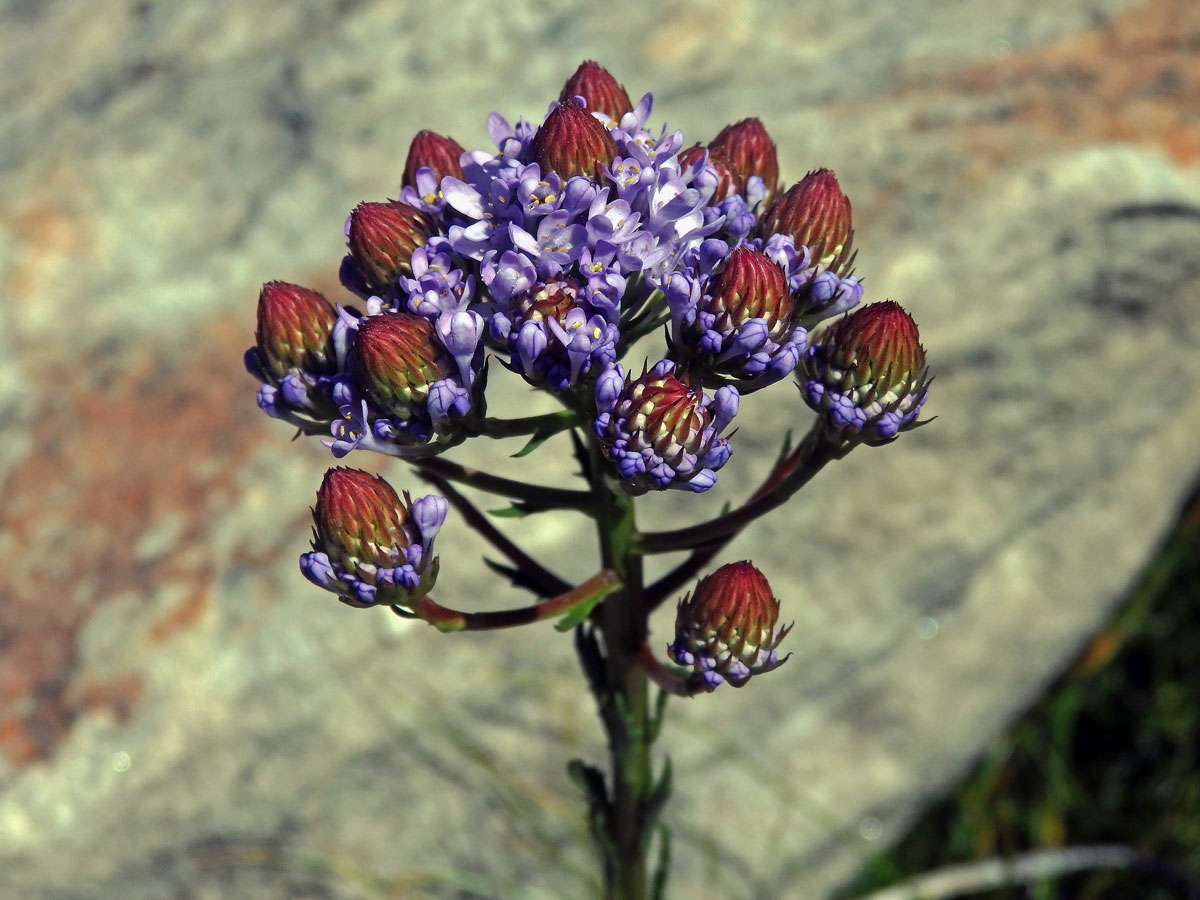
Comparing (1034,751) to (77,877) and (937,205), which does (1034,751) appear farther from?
(77,877)

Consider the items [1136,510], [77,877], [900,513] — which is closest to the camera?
[77,877]

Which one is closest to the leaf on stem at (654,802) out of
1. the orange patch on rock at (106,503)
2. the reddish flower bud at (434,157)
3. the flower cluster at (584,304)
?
the flower cluster at (584,304)

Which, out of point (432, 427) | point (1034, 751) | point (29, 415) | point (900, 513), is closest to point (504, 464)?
point (900, 513)

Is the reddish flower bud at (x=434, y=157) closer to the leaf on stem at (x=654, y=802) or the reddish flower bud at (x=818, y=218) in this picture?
the reddish flower bud at (x=818, y=218)

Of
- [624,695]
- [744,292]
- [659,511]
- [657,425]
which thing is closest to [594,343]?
[657,425]

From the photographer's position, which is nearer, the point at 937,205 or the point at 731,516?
the point at 731,516

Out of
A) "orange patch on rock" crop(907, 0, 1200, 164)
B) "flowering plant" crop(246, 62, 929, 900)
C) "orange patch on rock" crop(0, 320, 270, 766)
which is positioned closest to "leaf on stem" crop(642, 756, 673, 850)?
"flowering plant" crop(246, 62, 929, 900)
